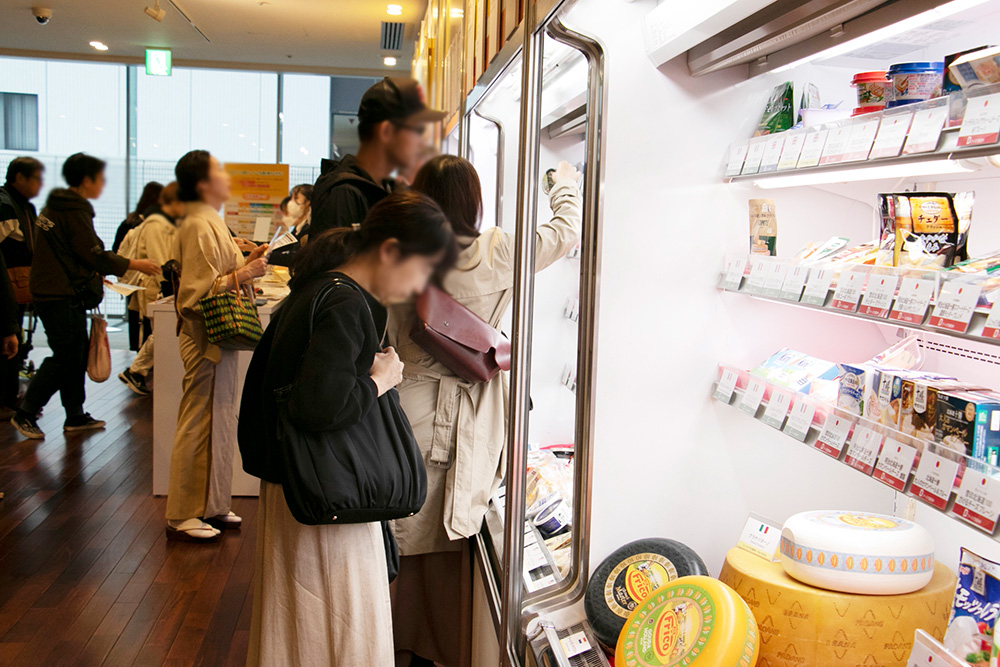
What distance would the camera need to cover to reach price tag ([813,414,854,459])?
1354 mm

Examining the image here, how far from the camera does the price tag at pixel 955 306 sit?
1061mm

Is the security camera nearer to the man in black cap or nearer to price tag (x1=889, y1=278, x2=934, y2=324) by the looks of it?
the man in black cap

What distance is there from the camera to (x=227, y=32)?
0.43m

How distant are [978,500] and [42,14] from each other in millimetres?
1057

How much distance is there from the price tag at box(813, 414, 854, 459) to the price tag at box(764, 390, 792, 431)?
135 mm

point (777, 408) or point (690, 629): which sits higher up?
point (777, 408)

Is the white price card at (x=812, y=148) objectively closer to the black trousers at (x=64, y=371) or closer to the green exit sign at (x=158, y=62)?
the green exit sign at (x=158, y=62)

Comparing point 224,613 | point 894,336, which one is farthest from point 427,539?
point 894,336

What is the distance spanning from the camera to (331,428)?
1.58 metres

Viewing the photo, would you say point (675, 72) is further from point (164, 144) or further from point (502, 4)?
point (164, 144)

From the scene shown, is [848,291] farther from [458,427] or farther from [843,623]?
[458,427]

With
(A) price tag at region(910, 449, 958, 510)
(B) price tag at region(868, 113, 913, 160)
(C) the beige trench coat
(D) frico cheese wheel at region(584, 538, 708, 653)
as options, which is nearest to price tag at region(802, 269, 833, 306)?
(B) price tag at region(868, 113, 913, 160)

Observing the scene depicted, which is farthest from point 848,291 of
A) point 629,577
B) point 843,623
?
point 629,577

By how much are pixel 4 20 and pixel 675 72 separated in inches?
61.8
